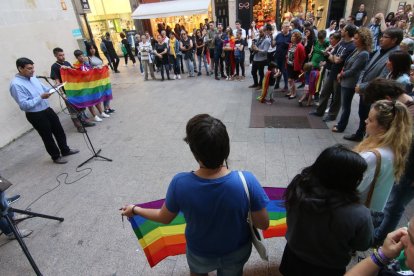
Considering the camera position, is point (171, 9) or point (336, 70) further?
point (171, 9)

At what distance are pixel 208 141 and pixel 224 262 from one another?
2.78 ft

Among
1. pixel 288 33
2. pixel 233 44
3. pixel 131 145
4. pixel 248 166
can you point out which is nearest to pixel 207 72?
pixel 233 44

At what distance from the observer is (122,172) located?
431cm

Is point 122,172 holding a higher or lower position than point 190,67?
lower

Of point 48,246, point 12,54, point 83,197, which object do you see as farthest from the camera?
point 12,54

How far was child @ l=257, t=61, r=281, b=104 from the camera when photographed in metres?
6.29

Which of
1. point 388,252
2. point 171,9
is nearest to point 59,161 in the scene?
point 388,252

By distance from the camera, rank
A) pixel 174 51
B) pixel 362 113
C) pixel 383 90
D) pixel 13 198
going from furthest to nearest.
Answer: pixel 174 51
pixel 362 113
pixel 13 198
pixel 383 90

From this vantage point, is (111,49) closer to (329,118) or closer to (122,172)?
(122,172)

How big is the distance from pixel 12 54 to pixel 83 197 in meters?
4.97

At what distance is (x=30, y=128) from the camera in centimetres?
672

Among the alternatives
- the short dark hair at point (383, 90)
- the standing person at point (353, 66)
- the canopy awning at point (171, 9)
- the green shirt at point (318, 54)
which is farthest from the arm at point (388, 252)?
the canopy awning at point (171, 9)

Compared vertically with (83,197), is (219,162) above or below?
above

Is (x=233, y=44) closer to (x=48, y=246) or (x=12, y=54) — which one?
(x=12, y=54)
